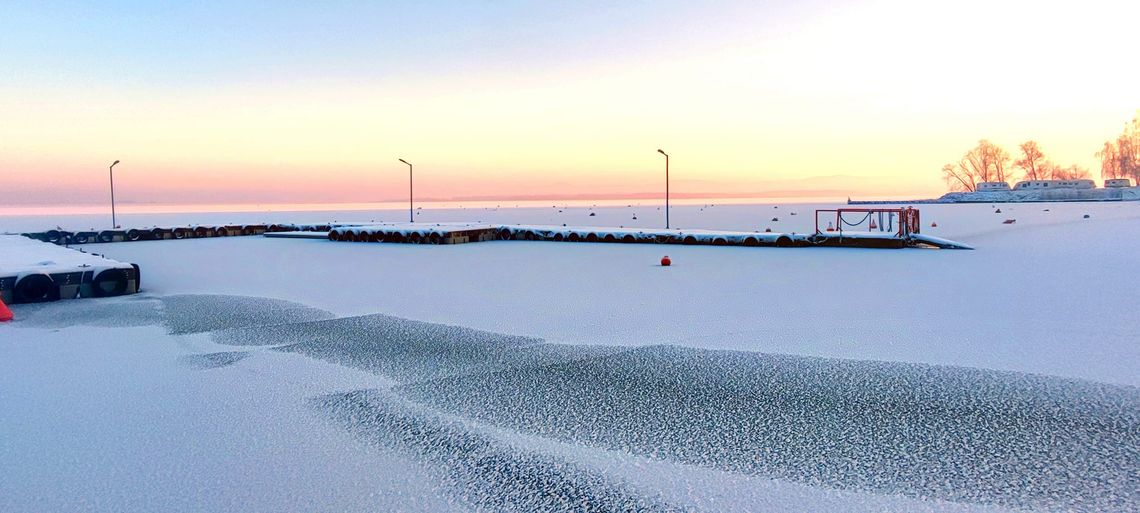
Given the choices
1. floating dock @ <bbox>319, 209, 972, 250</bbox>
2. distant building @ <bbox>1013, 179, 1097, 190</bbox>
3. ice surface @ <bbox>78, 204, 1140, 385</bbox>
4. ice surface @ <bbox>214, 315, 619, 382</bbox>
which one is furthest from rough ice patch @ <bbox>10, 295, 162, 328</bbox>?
distant building @ <bbox>1013, 179, 1097, 190</bbox>

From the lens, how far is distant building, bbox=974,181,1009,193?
139375mm

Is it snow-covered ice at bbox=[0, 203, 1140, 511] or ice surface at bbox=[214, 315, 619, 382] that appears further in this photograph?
ice surface at bbox=[214, 315, 619, 382]

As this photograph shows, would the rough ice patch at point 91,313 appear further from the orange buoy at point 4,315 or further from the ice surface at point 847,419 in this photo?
the ice surface at point 847,419

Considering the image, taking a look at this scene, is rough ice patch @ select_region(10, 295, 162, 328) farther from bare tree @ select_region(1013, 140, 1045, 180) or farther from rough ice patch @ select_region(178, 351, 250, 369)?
bare tree @ select_region(1013, 140, 1045, 180)

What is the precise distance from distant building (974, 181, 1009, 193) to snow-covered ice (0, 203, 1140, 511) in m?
148

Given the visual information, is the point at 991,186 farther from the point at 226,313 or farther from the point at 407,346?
the point at 407,346

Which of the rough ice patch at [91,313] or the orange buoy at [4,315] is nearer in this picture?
the rough ice patch at [91,313]

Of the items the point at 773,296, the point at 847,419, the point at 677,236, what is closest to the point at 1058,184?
the point at 677,236

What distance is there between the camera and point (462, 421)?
5.77 m

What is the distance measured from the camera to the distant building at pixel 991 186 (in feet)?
457

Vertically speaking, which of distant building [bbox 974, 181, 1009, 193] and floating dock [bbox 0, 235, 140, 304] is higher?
distant building [bbox 974, 181, 1009, 193]

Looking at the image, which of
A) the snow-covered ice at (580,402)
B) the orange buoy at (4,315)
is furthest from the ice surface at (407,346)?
the orange buoy at (4,315)

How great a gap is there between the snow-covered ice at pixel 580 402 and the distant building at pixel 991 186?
484 ft

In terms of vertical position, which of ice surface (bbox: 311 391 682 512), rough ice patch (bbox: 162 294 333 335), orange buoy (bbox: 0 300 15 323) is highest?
orange buoy (bbox: 0 300 15 323)
